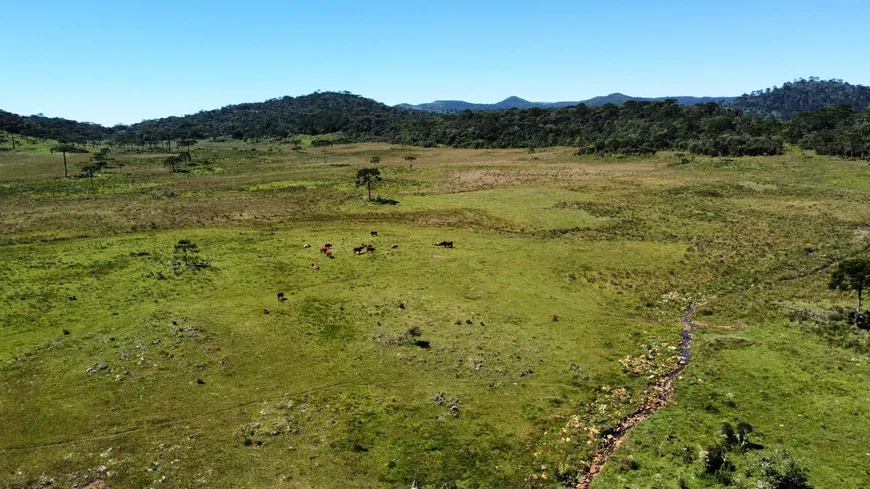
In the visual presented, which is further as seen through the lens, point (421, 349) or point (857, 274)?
point (857, 274)

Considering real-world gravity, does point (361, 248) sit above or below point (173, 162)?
below

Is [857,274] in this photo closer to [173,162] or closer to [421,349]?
[421,349]

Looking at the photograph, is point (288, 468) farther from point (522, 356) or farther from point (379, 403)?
point (522, 356)

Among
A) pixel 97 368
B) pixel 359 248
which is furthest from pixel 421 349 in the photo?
pixel 359 248

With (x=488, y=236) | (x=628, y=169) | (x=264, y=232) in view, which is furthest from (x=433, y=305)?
(x=628, y=169)

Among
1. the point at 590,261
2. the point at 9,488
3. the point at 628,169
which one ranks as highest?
the point at 628,169
